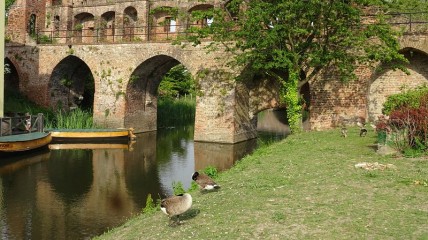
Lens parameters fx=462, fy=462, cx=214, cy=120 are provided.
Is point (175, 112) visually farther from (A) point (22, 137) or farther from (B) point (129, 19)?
(A) point (22, 137)

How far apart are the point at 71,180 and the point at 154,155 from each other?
19.3ft

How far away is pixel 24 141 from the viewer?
60.1ft

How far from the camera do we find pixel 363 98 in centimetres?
2000

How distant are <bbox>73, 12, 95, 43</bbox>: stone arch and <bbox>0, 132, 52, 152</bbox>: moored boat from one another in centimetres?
1488

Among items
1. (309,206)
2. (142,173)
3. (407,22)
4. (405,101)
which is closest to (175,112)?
(142,173)

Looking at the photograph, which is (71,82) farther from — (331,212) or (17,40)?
(331,212)

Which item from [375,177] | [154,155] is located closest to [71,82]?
[154,155]

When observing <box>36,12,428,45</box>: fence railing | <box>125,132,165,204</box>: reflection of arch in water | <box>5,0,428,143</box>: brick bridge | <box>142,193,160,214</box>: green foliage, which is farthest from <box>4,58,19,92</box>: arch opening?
<box>142,193,160,214</box>: green foliage

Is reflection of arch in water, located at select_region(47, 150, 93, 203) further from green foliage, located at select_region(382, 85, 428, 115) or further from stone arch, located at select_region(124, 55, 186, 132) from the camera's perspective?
green foliage, located at select_region(382, 85, 428, 115)

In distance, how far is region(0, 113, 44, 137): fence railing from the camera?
62.7ft

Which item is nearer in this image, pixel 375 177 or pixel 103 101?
pixel 375 177

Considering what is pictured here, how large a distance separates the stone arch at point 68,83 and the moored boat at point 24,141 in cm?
Result: 806

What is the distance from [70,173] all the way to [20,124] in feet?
21.1

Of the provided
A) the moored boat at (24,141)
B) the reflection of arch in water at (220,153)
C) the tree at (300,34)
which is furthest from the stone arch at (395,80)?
the moored boat at (24,141)
